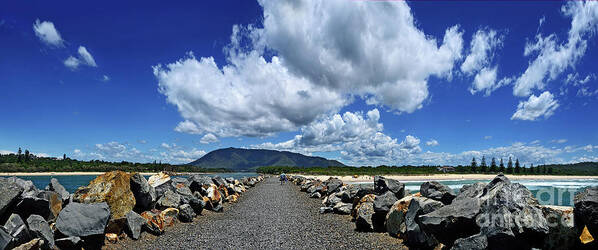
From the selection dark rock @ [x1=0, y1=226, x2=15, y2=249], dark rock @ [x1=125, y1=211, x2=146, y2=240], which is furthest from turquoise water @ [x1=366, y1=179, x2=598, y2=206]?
dark rock @ [x1=0, y1=226, x2=15, y2=249]

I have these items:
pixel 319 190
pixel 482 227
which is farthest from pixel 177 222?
pixel 319 190

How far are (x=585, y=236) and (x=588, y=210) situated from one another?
0.58 metres

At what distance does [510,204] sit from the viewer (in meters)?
7.64

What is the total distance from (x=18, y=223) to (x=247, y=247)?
6.08 metres

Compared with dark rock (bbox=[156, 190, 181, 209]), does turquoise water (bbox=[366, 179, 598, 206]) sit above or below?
below

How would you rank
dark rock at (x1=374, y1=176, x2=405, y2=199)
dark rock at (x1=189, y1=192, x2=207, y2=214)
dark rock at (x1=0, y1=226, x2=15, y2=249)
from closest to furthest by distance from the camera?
Answer: dark rock at (x1=0, y1=226, x2=15, y2=249)
dark rock at (x1=374, y1=176, x2=405, y2=199)
dark rock at (x1=189, y1=192, x2=207, y2=214)

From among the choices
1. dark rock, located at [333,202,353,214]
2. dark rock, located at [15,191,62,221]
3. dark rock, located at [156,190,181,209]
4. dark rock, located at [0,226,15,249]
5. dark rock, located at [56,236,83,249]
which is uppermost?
dark rock, located at [15,191,62,221]

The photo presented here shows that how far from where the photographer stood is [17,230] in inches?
302

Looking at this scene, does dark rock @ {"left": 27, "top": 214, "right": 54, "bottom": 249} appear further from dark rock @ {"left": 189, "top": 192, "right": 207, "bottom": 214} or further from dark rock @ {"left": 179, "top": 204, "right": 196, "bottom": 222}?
dark rock @ {"left": 189, "top": 192, "right": 207, "bottom": 214}

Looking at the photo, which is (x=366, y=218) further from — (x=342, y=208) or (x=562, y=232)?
(x=562, y=232)

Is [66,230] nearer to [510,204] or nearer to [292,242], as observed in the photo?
[292,242]

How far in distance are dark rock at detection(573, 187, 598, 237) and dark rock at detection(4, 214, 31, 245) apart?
13.2m

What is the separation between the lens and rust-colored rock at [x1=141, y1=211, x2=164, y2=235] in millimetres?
11656

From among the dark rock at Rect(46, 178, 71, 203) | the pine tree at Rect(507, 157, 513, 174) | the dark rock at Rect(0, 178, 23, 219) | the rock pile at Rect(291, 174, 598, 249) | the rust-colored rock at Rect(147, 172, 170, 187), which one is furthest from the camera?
the pine tree at Rect(507, 157, 513, 174)
